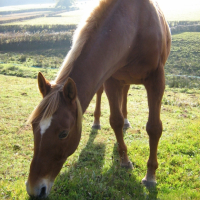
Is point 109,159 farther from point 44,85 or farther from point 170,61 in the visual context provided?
point 170,61

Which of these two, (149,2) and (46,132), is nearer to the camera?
(46,132)

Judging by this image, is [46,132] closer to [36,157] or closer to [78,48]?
[36,157]

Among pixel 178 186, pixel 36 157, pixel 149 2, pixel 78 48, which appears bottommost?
pixel 178 186

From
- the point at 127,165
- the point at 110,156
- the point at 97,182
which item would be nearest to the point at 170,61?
the point at 110,156

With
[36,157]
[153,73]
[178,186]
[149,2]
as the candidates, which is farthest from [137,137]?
[36,157]

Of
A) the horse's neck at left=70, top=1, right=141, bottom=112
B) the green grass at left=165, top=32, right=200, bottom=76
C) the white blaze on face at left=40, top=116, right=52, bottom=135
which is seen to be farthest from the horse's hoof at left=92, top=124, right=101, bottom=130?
the green grass at left=165, top=32, right=200, bottom=76

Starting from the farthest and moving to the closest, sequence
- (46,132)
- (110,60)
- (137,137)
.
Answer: (137,137) → (110,60) → (46,132)

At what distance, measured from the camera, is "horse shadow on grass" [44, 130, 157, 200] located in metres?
2.95

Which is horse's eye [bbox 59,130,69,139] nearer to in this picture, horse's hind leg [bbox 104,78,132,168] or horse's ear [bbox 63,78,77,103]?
horse's ear [bbox 63,78,77,103]

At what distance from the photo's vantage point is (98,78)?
267 centimetres

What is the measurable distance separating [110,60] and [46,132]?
1.25 metres

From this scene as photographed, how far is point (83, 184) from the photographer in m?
3.13

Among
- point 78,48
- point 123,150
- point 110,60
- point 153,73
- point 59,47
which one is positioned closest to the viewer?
point 78,48

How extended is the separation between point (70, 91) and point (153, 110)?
1667mm
